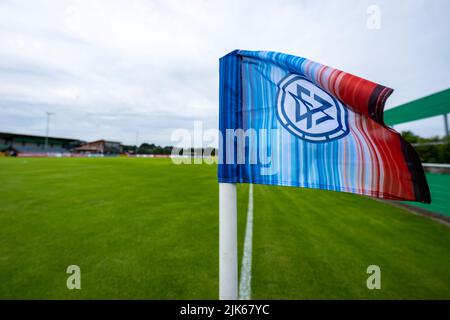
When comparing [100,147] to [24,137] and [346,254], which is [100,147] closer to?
[24,137]

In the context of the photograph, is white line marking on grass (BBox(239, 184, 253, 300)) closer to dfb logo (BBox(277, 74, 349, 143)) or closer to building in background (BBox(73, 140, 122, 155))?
dfb logo (BBox(277, 74, 349, 143))

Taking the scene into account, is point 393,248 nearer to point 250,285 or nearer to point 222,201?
point 250,285

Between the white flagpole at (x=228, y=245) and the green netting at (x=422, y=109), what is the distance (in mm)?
6088

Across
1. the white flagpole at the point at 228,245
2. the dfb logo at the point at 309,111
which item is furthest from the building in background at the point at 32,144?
the dfb logo at the point at 309,111

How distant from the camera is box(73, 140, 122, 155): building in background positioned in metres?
82.9

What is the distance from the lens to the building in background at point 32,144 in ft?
199

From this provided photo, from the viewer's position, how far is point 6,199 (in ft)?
21.1

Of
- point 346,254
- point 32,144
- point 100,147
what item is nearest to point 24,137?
point 32,144

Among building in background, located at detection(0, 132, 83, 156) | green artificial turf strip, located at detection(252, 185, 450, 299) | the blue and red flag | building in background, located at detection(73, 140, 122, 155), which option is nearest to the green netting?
green artificial turf strip, located at detection(252, 185, 450, 299)

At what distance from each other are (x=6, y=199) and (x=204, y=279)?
7.64m

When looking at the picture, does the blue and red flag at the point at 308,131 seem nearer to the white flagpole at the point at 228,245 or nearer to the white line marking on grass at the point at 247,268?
the white flagpole at the point at 228,245

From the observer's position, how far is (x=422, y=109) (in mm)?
5516

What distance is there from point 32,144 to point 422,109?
94.0m

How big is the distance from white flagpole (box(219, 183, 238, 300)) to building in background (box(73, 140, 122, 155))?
3618 inches
